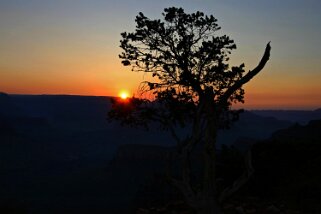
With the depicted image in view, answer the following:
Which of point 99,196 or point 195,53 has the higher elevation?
point 195,53

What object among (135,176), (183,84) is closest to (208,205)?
(183,84)

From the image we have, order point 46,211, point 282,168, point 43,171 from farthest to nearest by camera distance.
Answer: point 43,171, point 46,211, point 282,168

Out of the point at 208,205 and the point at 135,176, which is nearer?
Answer: the point at 208,205

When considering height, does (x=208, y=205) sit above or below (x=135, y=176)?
above

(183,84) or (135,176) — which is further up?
(183,84)

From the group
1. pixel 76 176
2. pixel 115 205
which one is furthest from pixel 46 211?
pixel 76 176

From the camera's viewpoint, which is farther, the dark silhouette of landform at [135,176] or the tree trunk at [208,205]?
the dark silhouette of landform at [135,176]

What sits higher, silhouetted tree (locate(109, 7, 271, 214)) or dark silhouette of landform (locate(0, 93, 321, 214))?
silhouetted tree (locate(109, 7, 271, 214))

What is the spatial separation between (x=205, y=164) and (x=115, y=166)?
126 meters

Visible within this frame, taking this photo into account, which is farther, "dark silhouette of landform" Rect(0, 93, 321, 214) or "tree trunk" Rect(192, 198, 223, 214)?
"dark silhouette of landform" Rect(0, 93, 321, 214)

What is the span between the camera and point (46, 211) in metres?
81.4

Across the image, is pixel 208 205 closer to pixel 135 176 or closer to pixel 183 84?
pixel 183 84

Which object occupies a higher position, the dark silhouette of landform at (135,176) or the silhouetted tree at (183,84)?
the silhouetted tree at (183,84)

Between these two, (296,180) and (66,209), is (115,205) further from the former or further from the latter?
(296,180)
